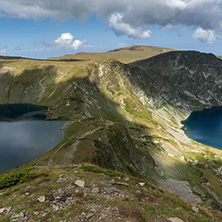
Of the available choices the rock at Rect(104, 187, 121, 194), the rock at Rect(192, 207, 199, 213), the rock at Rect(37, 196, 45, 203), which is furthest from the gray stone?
the rock at Rect(192, 207, 199, 213)

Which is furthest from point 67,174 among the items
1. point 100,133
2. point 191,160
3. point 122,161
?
point 191,160

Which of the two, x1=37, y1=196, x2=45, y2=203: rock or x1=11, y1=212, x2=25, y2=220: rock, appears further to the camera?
x1=37, y1=196, x2=45, y2=203: rock

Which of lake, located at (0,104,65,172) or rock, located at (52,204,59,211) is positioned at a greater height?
rock, located at (52,204,59,211)

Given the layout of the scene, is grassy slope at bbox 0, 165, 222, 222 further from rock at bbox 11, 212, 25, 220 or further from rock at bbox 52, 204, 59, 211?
rock at bbox 11, 212, 25, 220

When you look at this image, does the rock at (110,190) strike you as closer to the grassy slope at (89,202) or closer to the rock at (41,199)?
the grassy slope at (89,202)

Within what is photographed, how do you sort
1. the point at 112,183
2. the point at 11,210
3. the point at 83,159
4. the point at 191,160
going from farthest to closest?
the point at 191,160
the point at 83,159
the point at 112,183
the point at 11,210

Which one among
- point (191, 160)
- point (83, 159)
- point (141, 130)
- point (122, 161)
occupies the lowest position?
point (191, 160)

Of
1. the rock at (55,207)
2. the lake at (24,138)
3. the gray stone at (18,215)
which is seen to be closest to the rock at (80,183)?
the rock at (55,207)

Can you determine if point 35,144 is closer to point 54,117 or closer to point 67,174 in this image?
point 54,117
